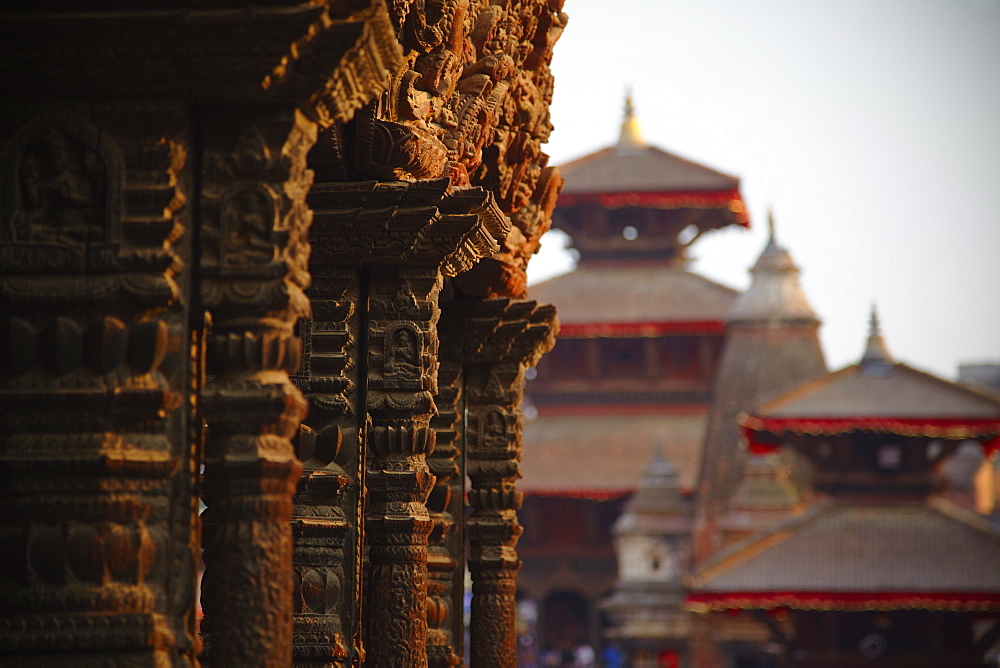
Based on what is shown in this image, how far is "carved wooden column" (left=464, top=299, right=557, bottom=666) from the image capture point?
10648mm

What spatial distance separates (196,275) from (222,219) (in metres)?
0.19

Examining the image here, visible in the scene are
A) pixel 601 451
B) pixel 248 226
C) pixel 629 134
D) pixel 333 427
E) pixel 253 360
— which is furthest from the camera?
pixel 629 134

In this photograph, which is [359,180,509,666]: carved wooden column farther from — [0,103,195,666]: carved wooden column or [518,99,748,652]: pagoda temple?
[518,99,748,652]: pagoda temple

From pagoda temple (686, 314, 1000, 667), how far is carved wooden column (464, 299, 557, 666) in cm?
1869

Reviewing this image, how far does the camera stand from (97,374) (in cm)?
545

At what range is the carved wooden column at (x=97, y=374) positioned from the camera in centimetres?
534

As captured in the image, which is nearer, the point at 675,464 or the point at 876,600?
the point at 876,600

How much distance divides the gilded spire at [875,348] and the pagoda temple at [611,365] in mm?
4315

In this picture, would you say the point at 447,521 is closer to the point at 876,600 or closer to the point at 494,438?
the point at 494,438

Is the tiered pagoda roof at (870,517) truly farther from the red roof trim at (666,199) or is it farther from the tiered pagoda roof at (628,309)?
the red roof trim at (666,199)

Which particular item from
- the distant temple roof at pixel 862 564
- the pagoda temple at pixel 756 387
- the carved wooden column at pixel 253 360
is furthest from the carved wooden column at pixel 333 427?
the pagoda temple at pixel 756 387

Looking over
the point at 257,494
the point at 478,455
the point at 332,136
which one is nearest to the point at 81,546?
the point at 257,494

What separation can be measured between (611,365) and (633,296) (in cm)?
155

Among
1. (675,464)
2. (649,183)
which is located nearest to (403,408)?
(675,464)
